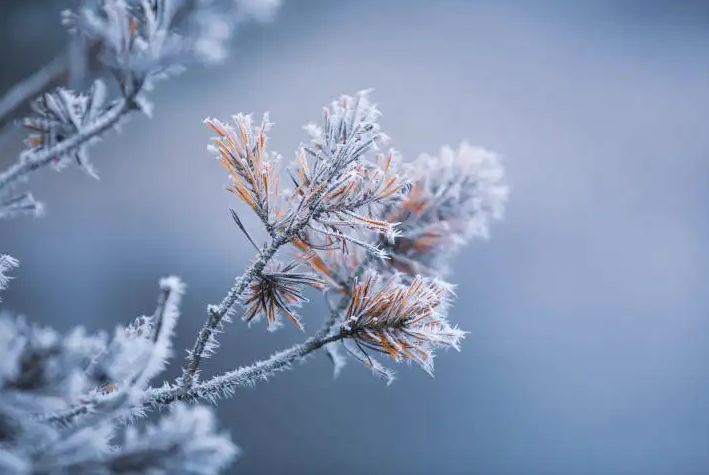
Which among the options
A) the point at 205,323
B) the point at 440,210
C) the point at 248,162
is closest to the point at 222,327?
the point at 205,323

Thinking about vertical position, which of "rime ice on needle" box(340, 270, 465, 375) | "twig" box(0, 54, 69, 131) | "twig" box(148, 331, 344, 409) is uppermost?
"twig" box(0, 54, 69, 131)

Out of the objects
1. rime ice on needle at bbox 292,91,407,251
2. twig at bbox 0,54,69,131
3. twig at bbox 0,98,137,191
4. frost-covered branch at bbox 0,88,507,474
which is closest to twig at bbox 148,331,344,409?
frost-covered branch at bbox 0,88,507,474

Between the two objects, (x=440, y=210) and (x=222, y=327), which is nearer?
(x=222, y=327)

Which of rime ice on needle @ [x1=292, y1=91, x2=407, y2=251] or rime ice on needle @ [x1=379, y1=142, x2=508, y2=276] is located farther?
rime ice on needle @ [x1=379, y1=142, x2=508, y2=276]

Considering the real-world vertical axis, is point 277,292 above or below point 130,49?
below

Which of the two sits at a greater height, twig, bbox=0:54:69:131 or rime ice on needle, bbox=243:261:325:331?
twig, bbox=0:54:69:131

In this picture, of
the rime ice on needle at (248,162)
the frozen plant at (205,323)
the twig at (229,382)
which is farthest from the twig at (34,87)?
the twig at (229,382)

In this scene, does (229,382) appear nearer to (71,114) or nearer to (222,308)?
(222,308)

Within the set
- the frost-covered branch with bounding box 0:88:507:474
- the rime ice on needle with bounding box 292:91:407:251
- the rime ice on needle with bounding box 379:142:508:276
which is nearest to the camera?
the frost-covered branch with bounding box 0:88:507:474

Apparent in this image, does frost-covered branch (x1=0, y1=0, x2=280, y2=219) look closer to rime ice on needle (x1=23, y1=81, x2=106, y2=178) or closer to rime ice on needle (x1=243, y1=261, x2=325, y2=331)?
rime ice on needle (x1=23, y1=81, x2=106, y2=178)
